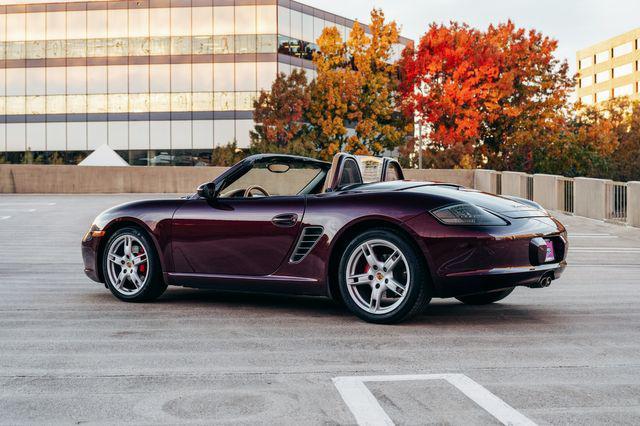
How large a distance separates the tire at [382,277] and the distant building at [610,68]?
386 ft

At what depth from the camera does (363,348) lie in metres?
5.88

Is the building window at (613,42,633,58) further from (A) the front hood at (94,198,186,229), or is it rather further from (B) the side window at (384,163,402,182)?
(A) the front hood at (94,198,186,229)

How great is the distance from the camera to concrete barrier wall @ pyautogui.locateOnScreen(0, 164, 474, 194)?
128 ft

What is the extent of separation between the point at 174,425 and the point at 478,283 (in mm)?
3027

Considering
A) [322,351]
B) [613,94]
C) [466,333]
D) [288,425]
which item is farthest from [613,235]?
[613,94]

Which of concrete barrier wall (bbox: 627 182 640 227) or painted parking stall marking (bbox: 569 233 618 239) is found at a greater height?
concrete barrier wall (bbox: 627 182 640 227)

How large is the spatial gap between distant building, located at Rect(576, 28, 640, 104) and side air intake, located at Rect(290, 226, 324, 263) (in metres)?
118

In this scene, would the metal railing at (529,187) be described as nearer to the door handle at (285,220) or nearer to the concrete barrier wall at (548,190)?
the concrete barrier wall at (548,190)

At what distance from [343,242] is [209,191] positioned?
1.38 metres

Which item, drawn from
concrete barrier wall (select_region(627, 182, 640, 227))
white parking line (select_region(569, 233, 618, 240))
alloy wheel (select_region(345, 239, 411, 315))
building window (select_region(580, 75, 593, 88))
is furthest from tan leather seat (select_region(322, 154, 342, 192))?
building window (select_region(580, 75, 593, 88))

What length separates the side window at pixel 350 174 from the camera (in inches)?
296

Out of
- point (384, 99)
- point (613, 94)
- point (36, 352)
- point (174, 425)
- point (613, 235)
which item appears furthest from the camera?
point (613, 94)

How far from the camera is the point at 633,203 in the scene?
19516 millimetres

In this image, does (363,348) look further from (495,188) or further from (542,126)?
(542,126)
